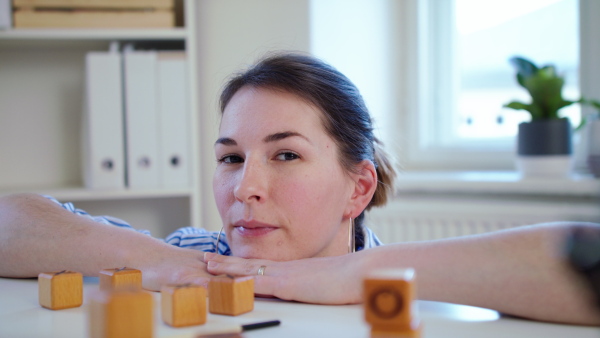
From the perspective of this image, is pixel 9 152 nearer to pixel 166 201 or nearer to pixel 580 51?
pixel 166 201

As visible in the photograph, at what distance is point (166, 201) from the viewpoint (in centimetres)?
229

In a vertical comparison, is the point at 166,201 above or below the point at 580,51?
below

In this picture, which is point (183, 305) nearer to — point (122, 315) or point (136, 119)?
point (122, 315)

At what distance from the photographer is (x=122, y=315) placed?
478 mm

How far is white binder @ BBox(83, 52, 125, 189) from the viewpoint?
1.95 metres

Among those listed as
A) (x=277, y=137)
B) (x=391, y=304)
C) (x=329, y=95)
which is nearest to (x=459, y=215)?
(x=329, y=95)

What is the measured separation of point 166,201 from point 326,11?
976mm

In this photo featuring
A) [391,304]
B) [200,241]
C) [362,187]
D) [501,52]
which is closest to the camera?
[391,304]

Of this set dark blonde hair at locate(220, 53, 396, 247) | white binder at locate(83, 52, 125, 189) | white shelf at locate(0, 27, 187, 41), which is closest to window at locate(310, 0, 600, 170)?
white shelf at locate(0, 27, 187, 41)

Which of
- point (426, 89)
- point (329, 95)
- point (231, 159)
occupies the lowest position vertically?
point (231, 159)

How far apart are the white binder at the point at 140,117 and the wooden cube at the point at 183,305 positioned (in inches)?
53.9

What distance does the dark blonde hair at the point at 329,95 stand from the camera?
44.9 inches

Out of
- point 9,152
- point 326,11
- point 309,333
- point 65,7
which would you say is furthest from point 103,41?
point 309,333

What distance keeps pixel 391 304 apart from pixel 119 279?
17.7 inches
